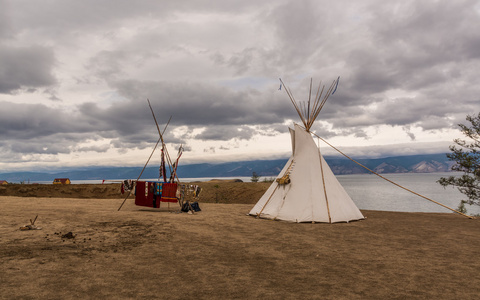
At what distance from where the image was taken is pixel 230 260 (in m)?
6.74

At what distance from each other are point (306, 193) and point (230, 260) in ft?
20.2

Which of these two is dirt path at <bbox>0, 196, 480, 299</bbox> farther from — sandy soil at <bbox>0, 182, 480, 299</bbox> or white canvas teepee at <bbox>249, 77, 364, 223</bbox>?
white canvas teepee at <bbox>249, 77, 364, 223</bbox>

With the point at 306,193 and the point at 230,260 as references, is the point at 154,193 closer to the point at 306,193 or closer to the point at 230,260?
the point at 306,193

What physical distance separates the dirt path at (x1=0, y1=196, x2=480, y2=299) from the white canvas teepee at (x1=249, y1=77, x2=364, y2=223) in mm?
962

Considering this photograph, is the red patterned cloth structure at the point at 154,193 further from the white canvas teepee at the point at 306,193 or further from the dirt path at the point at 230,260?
the white canvas teepee at the point at 306,193

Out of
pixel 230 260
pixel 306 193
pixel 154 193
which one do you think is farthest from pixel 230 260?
pixel 154 193

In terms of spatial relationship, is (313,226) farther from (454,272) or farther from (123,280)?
(123,280)

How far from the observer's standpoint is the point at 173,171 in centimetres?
1345

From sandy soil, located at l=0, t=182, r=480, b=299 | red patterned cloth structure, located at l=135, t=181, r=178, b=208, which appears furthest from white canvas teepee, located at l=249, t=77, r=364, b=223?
red patterned cloth structure, located at l=135, t=181, r=178, b=208

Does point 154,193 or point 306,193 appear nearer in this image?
point 306,193

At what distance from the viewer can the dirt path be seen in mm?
4970

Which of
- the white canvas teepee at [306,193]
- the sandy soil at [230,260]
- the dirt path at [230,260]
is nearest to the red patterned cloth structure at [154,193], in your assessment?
the dirt path at [230,260]

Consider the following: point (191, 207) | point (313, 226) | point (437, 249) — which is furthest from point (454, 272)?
point (191, 207)

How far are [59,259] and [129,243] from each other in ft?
5.90
